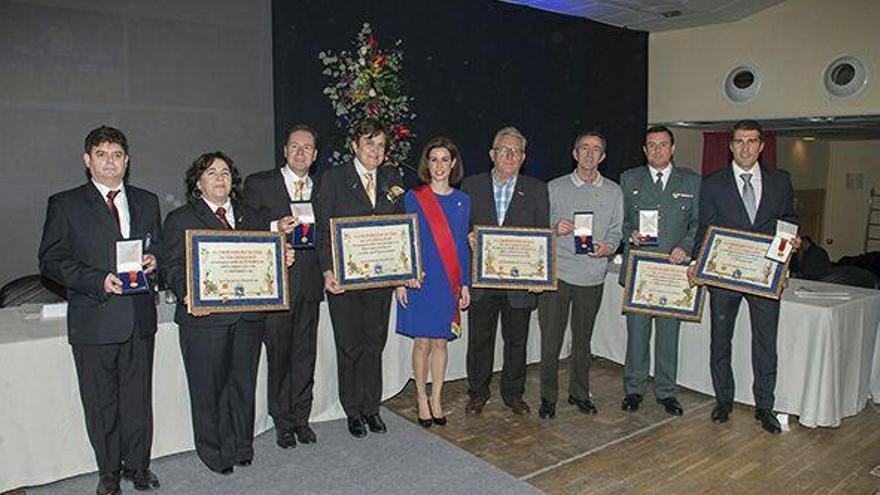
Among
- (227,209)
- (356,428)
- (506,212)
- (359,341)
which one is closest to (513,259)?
(506,212)

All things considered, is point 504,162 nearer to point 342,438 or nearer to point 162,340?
point 342,438

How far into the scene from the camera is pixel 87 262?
2.71m

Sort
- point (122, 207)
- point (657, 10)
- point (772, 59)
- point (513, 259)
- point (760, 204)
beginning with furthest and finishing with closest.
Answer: point (772, 59), point (657, 10), point (760, 204), point (513, 259), point (122, 207)

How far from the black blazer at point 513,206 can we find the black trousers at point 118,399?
5.43ft

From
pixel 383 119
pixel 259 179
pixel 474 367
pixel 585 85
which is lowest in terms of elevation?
pixel 474 367

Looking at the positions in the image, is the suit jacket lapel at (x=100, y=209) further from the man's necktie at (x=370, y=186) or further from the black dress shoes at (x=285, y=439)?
the black dress shoes at (x=285, y=439)

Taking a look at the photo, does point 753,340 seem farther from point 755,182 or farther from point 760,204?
point 755,182

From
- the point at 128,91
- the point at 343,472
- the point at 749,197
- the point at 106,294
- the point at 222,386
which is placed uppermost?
the point at 128,91

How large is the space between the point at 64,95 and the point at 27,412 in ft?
8.77

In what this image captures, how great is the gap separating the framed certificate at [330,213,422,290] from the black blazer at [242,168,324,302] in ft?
0.44

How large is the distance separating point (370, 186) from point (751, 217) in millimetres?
2049

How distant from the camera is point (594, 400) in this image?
14.2 feet

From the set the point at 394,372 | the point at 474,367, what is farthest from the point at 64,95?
the point at 474,367

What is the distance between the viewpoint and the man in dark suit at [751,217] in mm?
3676
